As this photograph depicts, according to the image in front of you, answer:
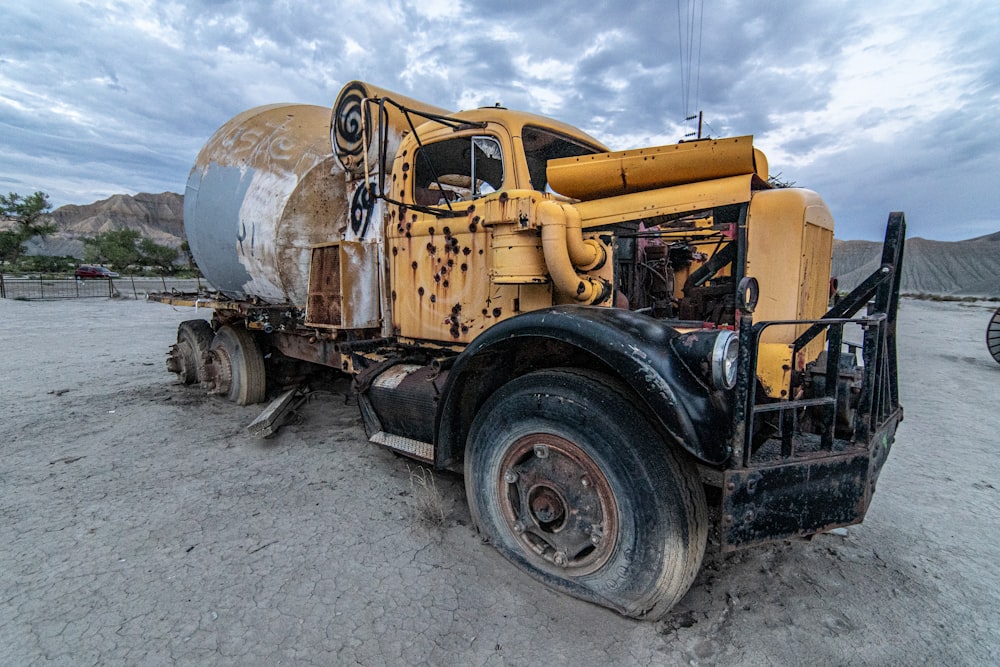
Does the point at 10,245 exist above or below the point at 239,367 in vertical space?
above

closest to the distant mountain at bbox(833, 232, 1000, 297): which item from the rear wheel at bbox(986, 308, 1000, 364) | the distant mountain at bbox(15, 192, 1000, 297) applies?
the distant mountain at bbox(15, 192, 1000, 297)

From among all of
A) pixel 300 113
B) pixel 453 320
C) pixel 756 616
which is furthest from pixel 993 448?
pixel 300 113

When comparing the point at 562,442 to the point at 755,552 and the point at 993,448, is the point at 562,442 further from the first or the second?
the point at 993,448

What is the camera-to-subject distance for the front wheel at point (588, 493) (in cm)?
219

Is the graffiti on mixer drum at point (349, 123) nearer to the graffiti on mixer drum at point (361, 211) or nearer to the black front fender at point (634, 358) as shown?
the graffiti on mixer drum at point (361, 211)

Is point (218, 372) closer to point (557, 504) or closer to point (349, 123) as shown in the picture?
point (349, 123)

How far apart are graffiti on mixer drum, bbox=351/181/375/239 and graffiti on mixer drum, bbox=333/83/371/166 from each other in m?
0.29

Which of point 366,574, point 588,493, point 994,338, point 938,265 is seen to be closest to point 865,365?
point 588,493

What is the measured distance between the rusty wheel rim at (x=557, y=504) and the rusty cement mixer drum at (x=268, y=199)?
320 cm

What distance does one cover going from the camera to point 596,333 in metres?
2.32

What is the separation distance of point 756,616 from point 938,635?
781 millimetres

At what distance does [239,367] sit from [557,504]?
492cm

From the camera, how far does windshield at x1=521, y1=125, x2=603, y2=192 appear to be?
138 inches

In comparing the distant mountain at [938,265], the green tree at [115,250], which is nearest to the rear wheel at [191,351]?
the green tree at [115,250]
